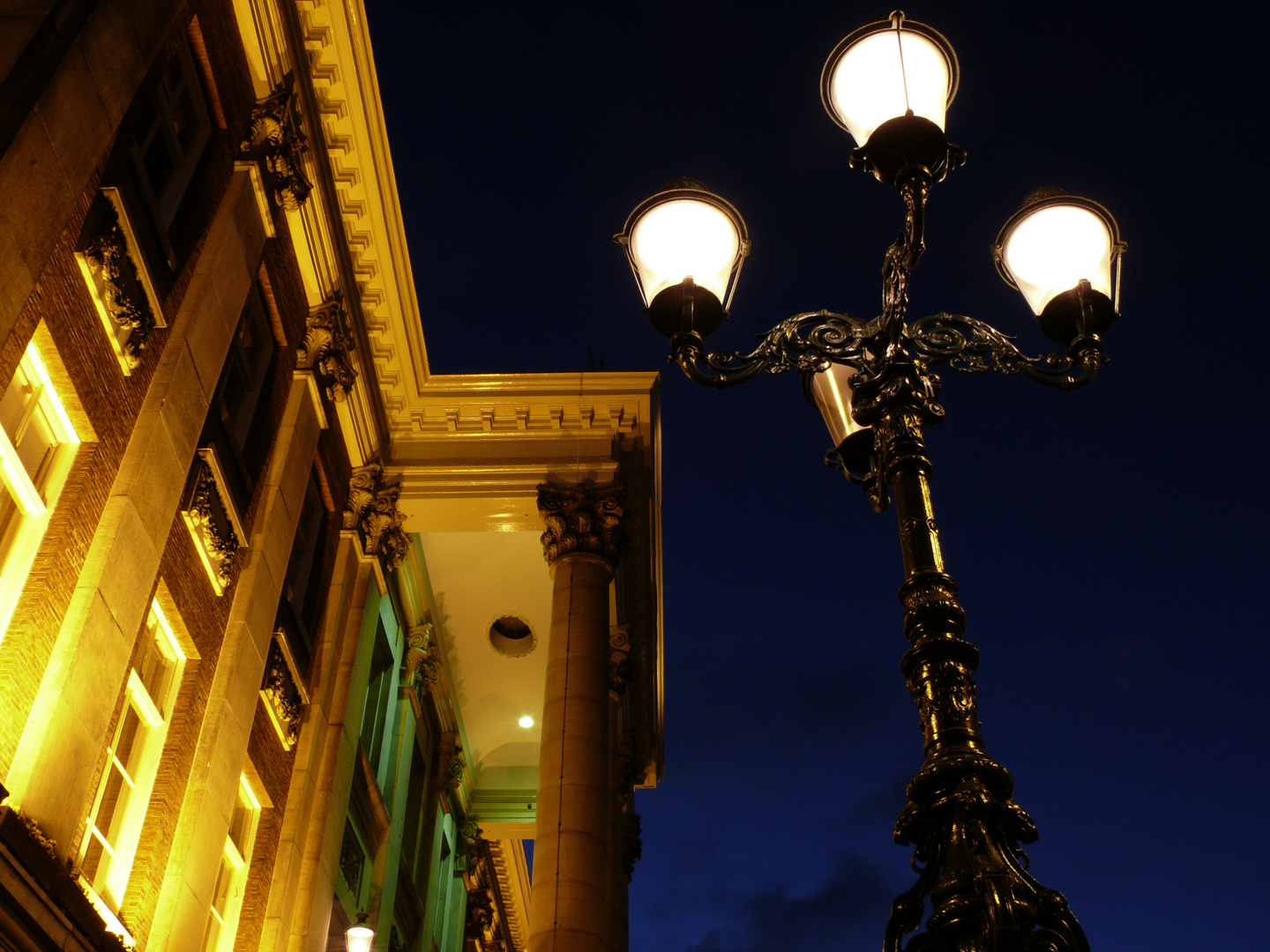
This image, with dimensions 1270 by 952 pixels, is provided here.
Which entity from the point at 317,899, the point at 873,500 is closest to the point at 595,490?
Result: the point at 317,899

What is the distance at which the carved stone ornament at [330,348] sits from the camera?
17.4 meters

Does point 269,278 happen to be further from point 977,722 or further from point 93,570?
point 977,722

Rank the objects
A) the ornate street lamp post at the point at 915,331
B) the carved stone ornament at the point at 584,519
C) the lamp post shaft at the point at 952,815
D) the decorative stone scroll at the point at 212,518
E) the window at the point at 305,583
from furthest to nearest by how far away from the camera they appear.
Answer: the carved stone ornament at the point at 584,519, the window at the point at 305,583, the decorative stone scroll at the point at 212,518, the ornate street lamp post at the point at 915,331, the lamp post shaft at the point at 952,815

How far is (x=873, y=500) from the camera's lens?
7922mm

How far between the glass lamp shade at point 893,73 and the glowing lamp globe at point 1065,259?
3.24ft

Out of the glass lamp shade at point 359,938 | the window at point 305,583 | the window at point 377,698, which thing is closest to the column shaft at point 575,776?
the glass lamp shade at point 359,938

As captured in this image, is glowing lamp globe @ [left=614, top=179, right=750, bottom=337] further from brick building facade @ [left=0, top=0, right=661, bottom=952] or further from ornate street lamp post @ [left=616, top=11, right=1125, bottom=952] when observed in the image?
brick building facade @ [left=0, top=0, right=661, bottom=952]

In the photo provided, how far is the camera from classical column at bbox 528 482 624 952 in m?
15.5

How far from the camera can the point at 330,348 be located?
1762cm

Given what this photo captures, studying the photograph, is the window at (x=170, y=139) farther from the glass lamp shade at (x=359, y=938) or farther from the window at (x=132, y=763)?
the glass lamp shade at (x=359, y=938)

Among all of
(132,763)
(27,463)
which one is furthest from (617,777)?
(27,463)

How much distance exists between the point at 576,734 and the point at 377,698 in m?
6.75

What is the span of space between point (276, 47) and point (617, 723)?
503 inches

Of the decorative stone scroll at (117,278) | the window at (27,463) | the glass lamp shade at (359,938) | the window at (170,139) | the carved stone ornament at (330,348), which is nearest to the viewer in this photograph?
the window at (27,463)
